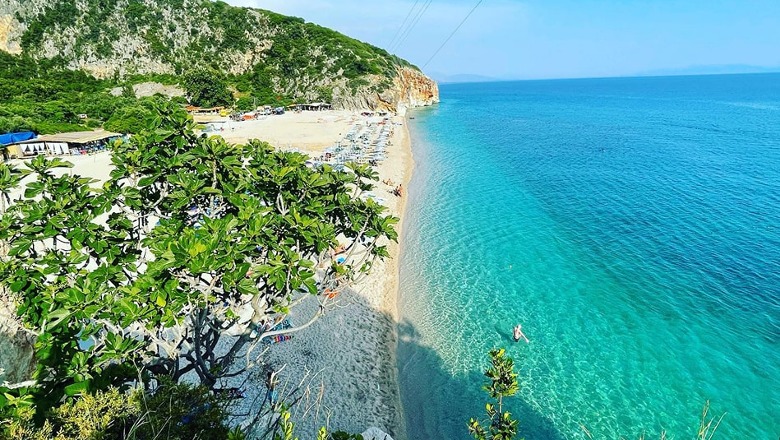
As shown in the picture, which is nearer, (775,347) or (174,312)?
(174,312)

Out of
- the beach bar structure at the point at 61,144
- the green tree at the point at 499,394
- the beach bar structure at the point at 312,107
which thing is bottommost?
the beach bar structure at the point at 61,144

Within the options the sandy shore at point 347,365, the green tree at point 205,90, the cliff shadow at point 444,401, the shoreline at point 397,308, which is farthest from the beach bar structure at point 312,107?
the cliff shadow at point 444,401

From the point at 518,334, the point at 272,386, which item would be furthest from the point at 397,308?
the point at 272,386

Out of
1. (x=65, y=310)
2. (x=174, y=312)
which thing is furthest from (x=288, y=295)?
(x=65, y=310)

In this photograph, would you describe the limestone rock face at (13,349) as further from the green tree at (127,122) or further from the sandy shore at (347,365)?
the green tree at (127,122)

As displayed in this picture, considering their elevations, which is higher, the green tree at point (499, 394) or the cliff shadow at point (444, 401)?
the green tree at point (499, 394)

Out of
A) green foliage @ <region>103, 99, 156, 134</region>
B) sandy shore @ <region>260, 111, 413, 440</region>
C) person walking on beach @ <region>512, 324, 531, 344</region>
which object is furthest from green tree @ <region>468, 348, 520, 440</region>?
green foliage @ <region>103, 99, 156, 134</region>

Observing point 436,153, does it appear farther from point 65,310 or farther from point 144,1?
point 144,1
